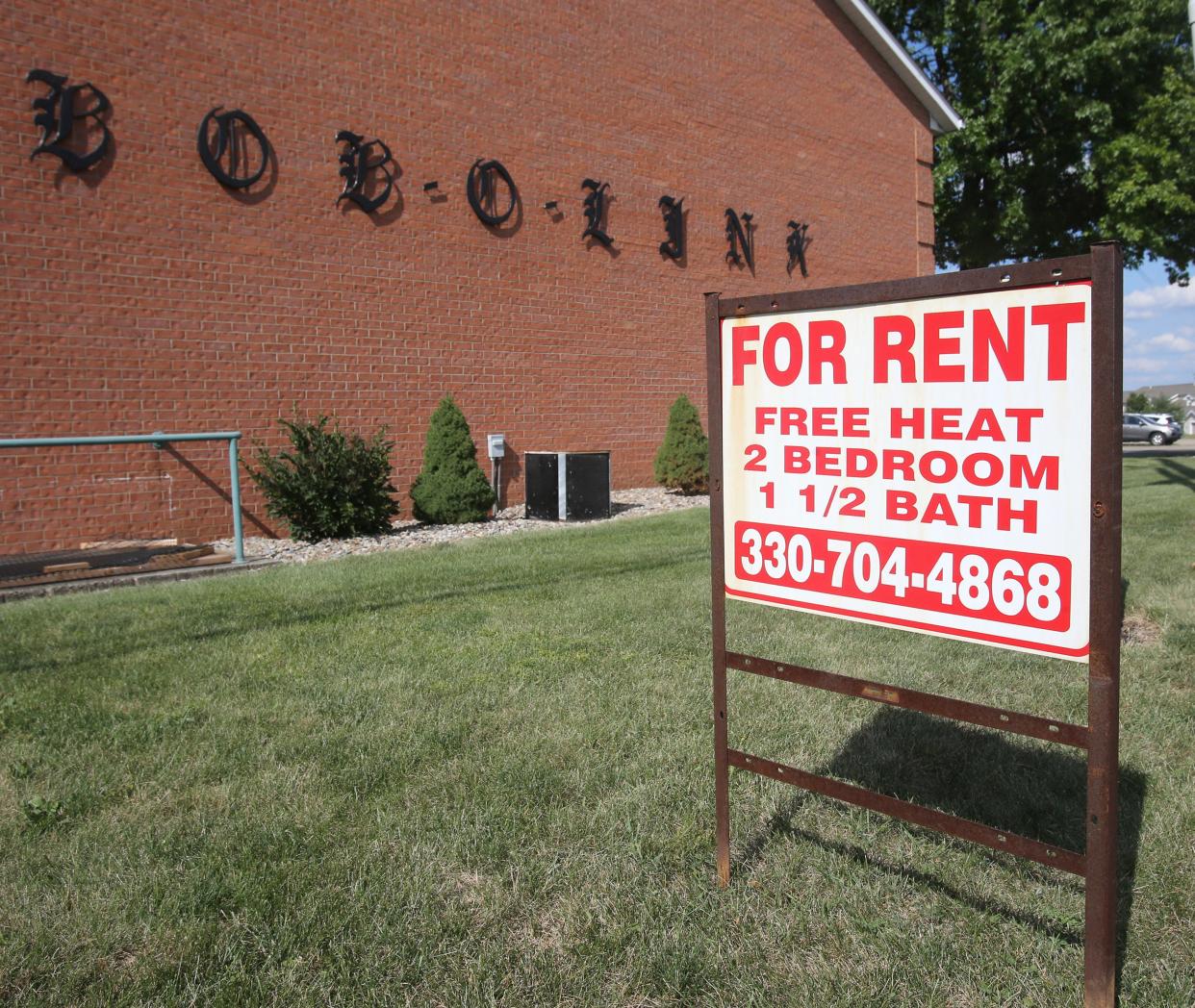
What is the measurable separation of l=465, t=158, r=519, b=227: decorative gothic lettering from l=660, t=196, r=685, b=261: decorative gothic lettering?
3097 millimetres

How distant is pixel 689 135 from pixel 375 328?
707 centimetres

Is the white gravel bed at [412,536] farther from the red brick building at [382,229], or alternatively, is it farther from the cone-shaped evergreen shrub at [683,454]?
the cone-shaped evergreen shrub at [683,454]

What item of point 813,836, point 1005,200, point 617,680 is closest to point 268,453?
point 617,680

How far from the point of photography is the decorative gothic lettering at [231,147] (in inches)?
414

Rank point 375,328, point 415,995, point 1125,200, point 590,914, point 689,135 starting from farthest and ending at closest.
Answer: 1. point 1125,200
2. point 689,135
3. point 375,328
4. point 590,914
5. point 415,995

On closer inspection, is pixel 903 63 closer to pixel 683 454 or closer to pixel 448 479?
pixel 683 454

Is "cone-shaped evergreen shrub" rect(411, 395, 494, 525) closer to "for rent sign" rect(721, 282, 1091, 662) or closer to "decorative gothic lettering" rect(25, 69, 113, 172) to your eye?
"decorative gothic lettering" rect(25, 69, 113, 172)

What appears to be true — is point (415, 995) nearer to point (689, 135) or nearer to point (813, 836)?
point (813, 836)

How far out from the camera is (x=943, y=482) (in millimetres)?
2500

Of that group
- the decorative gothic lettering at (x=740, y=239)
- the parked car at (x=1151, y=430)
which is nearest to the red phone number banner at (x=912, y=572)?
the decorative gothic lettering at (x=740, y=239)

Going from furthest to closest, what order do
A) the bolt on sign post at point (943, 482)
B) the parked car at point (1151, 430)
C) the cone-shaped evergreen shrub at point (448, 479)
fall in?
1. the parked car at point (1151, 430)
2. the cone-shaped evergreen shrub at point (448, 479)
3. the bolt on sign post at point (943, 482)

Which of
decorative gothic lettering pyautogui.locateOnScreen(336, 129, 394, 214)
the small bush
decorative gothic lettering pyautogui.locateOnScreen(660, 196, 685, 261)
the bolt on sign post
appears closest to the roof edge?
decorative gothic lettering pyautogui.locateOnScreen(660, 196, 685, 261)

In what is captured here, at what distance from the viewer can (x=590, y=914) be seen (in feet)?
8.96

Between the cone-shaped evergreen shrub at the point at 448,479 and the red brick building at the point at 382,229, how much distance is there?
2.84 ft
